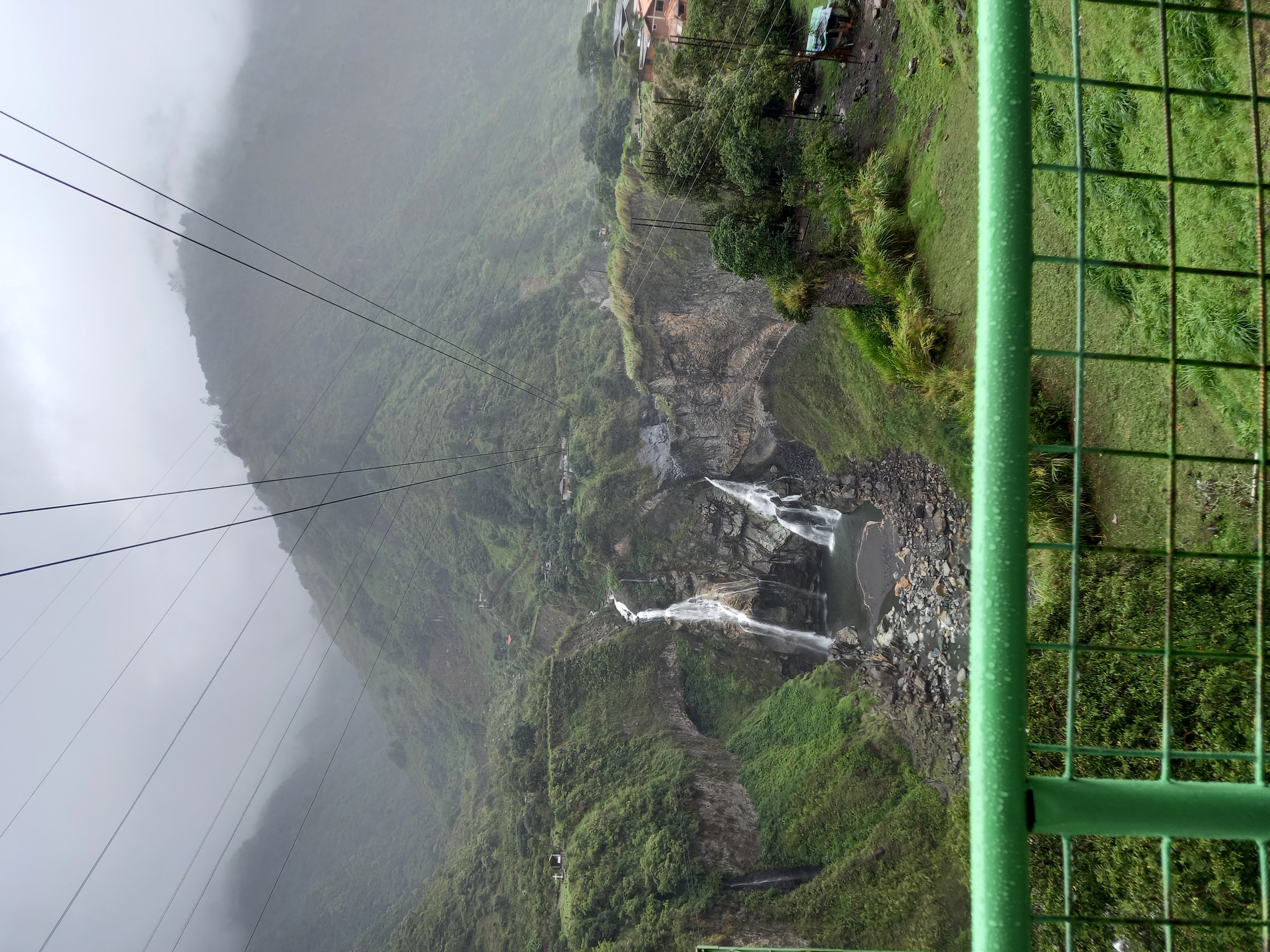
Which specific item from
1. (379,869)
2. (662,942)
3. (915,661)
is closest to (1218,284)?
(915,661)

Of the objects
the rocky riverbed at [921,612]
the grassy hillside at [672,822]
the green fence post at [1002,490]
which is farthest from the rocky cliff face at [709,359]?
the green fence post at [1002,490]

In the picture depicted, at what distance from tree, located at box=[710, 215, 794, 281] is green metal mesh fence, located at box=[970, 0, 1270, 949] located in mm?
4966

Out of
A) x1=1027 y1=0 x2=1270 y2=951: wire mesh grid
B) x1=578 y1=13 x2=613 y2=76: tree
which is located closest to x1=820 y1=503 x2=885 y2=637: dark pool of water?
x1=1027 y1=0 x2=1270 y2=951: wire mesh grid

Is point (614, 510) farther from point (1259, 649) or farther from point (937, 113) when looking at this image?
point (1259, 649)

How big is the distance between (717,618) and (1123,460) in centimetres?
1584

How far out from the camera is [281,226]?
60500 mm

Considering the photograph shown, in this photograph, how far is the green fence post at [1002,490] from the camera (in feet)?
5.65

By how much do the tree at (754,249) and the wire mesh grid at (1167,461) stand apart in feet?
17.0

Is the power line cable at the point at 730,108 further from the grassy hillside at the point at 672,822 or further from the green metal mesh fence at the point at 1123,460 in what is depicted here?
the grassy hillside at the point at 672,822

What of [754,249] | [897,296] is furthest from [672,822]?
[754,249]

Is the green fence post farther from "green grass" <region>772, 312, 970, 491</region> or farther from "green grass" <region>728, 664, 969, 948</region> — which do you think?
"green grass" <region>728, 664, 969, 948</region>

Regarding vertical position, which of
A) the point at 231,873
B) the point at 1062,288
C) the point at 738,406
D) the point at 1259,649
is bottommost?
the point at 231,873

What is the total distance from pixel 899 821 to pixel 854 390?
32.3 ft

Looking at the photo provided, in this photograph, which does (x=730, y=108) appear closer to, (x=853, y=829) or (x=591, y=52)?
(x=853, y=829)
